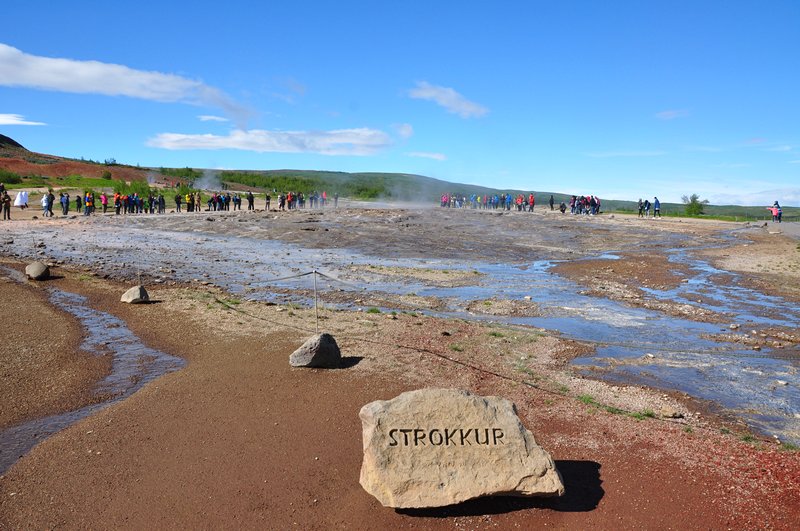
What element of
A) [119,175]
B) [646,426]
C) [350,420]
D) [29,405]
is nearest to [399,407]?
[350,420]

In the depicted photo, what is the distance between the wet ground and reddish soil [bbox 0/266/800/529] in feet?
6.18

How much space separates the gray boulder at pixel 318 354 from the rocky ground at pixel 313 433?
0.20 m

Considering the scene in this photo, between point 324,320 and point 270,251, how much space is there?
568 inches

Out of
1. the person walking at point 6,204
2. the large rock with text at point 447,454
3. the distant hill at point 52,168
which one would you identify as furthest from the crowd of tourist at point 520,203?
the large rock with text at point 447,454

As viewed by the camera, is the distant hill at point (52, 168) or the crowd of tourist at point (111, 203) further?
the distant hill at point (52, 168)

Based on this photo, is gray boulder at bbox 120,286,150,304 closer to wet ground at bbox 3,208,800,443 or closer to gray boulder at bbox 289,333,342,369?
wet ground at bbox 3,208,800,443

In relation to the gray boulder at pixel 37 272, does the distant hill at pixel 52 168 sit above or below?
above

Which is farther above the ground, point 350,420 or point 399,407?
point 399,407

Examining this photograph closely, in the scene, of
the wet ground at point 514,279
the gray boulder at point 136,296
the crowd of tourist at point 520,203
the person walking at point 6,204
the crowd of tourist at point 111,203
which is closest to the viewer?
the wet ground at point 514,279

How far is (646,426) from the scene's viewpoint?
7.64 metres

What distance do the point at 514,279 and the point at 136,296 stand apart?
11549 millimetres

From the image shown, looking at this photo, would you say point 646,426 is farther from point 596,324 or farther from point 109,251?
point 109,251

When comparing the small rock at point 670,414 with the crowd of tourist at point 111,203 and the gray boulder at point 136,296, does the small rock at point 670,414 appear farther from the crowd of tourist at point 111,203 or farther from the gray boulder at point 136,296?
the crowd of tourist at point 111,203

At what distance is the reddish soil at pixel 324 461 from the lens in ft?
18.5
